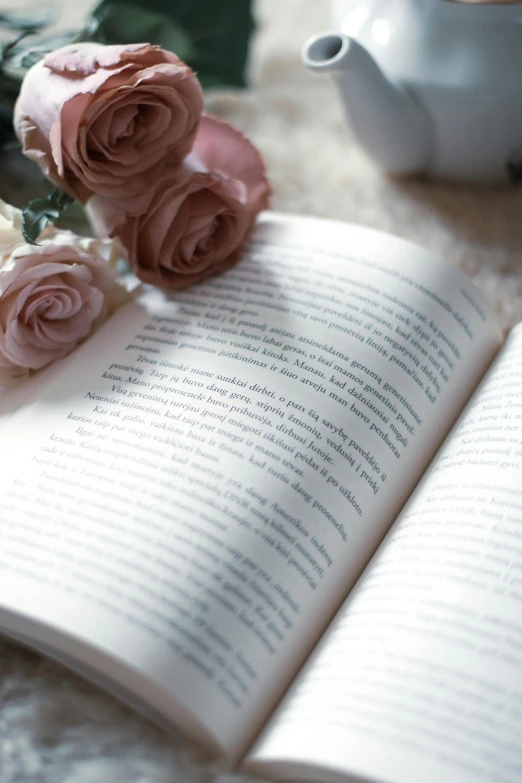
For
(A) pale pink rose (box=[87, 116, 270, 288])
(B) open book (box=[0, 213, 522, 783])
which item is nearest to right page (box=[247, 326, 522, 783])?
(B) open book (box=[0, 213, 522, 783])

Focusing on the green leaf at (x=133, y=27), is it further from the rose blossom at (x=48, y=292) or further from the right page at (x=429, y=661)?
the right page at (x=429, y=661)

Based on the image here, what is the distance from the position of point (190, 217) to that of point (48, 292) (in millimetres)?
98

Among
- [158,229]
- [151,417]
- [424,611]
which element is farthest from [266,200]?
[424,611]

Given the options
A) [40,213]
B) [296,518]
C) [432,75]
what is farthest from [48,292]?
[432,75]

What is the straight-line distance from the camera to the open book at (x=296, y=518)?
316mm

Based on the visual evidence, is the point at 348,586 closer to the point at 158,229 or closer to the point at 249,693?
the point at 249,693

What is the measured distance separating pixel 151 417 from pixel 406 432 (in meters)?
0.14

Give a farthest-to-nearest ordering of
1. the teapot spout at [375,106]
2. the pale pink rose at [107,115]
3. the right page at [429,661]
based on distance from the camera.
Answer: the teapot spout at [375,106], the pale pink rose at [107,115], the right page at [429,661]

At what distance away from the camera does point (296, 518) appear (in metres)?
0.37

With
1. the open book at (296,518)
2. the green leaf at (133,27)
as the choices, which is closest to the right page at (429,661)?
the open book at (296,518)

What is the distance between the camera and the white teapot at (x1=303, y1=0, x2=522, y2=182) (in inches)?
20.6

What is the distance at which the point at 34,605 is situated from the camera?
0.33m

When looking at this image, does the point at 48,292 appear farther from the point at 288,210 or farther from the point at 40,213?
the point at 288,210

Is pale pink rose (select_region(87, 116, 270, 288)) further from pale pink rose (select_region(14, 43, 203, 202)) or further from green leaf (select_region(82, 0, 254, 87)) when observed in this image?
green leaf (select_region(82, 0, 254, 87))
